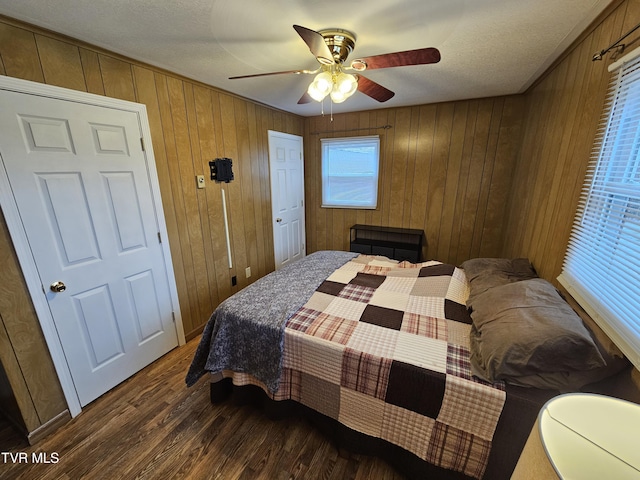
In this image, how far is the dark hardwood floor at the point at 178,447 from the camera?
137 centimetres

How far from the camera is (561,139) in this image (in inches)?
68.2

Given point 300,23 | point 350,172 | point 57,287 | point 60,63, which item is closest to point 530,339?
point 300,23

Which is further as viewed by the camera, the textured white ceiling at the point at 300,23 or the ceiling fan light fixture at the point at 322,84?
the ceiling fan light fixture at the point at 322,84

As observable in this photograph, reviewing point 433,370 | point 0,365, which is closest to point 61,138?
point 0,365

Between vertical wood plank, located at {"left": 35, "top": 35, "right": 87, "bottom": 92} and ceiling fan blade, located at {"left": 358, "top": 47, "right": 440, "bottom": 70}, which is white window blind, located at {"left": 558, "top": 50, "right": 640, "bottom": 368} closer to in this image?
ceiling fan blade, located at {"left": 358, "top": 47, "right": 440, "bottom": 70}

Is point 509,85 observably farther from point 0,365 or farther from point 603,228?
point 0,365

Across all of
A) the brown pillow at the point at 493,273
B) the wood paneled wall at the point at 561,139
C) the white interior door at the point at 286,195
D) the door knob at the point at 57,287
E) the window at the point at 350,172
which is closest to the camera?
the wood paneled wall at the point at 561,139

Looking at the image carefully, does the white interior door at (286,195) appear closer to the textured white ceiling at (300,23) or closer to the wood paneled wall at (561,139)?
the textured white ceiling at (300,23)

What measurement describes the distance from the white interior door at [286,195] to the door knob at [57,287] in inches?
84.2

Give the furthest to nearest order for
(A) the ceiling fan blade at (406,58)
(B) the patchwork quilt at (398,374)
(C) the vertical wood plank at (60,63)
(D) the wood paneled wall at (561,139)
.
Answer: (C) the vertical wood plank at (60,63) → (D) the wood paneled wall at (561,139) → (A) the ceiling fan blade at (406,58) → (B) the patchwork quilt at (398,374)

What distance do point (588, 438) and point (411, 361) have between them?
68 centimetres

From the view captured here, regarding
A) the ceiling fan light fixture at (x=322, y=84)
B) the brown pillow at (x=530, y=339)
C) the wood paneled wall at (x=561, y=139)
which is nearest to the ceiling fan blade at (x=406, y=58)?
the ceiling fan light fixture at (x=322, y=84)

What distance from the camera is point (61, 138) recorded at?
1.51 m

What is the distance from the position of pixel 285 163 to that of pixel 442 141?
2.01 metres
